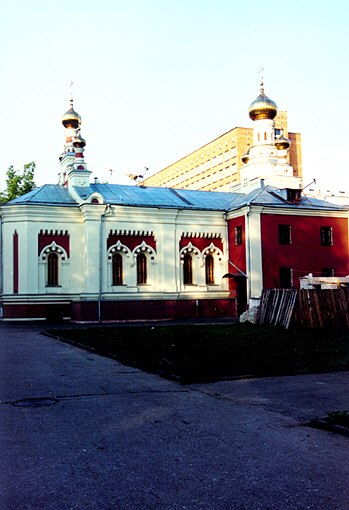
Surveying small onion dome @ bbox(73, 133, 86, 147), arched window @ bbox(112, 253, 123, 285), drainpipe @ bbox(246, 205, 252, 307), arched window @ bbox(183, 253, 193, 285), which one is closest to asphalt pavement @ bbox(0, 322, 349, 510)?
drainpipe @ bbox(246, 205, 252, 307)

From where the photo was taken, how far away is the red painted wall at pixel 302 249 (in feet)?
110

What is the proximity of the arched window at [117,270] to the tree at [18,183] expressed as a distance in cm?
1945

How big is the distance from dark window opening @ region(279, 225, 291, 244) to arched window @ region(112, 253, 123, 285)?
10131 mm

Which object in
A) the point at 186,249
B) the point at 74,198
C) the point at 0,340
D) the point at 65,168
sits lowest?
the point at 0,340

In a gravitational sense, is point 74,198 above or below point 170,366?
above

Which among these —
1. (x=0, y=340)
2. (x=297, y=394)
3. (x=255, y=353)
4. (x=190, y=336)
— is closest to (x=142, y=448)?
(x=297, y=394)

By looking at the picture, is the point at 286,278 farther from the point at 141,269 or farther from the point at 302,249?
the point at 141,269

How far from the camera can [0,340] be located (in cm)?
1992

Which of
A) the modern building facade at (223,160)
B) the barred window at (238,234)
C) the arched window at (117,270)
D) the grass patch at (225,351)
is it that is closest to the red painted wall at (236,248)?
the barred window at (238,234)

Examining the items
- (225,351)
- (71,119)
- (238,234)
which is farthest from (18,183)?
(225,351)

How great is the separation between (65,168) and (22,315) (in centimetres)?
1191

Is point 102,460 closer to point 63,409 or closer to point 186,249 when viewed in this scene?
point 63,409

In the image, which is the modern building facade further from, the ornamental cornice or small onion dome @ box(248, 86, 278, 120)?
the ornamental cornice

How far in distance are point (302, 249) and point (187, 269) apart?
750cm
